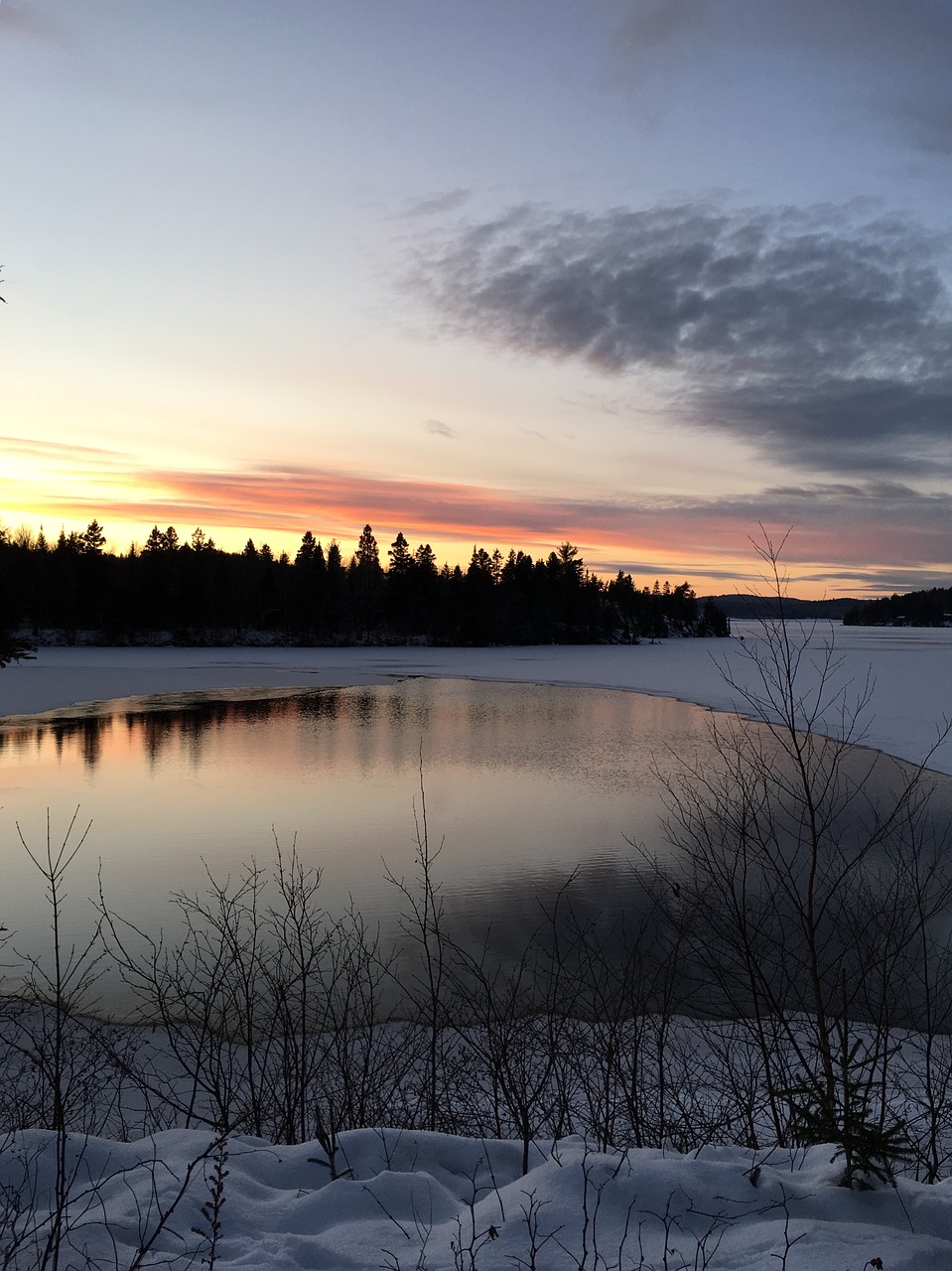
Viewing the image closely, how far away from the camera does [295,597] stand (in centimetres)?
7838

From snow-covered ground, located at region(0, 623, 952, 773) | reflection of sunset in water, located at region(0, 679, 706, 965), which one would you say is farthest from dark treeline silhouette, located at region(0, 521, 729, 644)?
reflection of sunset in water, located at region(0, 679, 706, 965)

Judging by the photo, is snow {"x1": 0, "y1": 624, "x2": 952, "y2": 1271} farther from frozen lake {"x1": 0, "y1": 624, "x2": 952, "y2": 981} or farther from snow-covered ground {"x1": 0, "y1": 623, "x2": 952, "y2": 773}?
snow-covered ground {"x1": 0, "y1": 623, "x2": 952, "y2": 773}

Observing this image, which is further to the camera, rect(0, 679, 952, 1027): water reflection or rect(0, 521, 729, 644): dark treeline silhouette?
rect(0, 521, 729, 644): dark treeline silhouette

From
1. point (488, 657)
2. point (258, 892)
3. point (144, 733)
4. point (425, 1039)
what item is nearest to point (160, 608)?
point (488, 657)

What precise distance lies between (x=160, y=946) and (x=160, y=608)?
225ft

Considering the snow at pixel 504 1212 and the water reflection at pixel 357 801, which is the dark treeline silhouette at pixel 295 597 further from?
the snow at pixel 504 1212

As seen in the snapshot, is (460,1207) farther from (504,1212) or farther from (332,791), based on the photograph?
(332,791)

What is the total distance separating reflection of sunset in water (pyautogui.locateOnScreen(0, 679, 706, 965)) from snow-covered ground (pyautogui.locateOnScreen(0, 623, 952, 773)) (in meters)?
4.96

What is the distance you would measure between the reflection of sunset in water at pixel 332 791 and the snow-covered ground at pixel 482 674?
4960 mm

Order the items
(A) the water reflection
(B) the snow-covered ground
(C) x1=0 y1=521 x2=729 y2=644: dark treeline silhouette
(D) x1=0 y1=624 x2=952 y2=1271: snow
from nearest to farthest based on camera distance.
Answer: (D) x1=0 y1=624 x2=952 y2=1271: snow → (A) the water reflection → (B) the snow-covered ground → (C) x1=0 y1=521 x2=729 y2=644: dark treeline silhouette

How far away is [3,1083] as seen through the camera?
5.95 metres

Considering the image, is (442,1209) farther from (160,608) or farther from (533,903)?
(160,608)

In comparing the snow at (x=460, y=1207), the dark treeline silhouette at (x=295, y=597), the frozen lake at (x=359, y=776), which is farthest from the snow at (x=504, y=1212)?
the dark treeline silhouette at (x=295, y=597)

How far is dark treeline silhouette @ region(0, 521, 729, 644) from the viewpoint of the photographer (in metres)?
71.0
